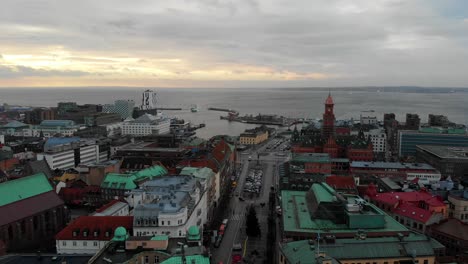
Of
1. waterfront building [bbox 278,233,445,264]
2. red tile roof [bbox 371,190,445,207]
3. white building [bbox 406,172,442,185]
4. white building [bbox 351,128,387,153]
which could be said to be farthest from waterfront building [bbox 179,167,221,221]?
white building [bbox 351,128,387,153]

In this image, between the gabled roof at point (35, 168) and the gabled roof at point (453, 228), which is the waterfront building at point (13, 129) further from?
the gabled roof at point (453, 228)

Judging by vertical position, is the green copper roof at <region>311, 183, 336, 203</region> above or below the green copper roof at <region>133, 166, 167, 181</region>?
above

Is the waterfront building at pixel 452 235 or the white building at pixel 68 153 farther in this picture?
the white building at pixel 68 153

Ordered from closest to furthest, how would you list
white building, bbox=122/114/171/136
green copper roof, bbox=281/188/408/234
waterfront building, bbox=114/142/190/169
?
Answer: green copper roof, bbox=281/188/408/234
waterfront building, bbox=114/142/190/169
white building, bbox=122/114/171/136

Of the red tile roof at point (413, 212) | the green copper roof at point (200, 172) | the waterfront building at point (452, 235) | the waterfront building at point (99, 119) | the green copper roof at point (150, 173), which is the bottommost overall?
the waterfront building at point (452, 235)

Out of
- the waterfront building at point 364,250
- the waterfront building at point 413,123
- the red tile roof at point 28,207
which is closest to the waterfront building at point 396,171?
the waterfront building at point 364,250

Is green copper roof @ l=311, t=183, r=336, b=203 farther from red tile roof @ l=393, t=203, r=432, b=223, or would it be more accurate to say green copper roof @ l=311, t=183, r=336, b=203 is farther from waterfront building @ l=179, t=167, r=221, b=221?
waterfront building @ l=179, t=167, r=221, b=221

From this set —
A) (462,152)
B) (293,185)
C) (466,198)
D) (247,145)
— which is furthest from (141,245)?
(247,145)
